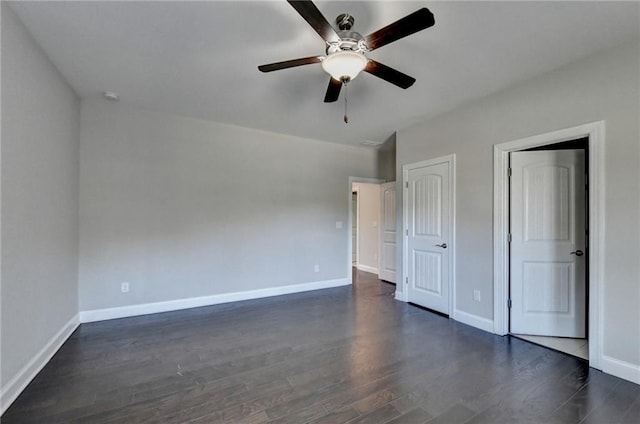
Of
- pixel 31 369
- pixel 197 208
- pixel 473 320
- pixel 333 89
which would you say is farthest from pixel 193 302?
pixel 473 320

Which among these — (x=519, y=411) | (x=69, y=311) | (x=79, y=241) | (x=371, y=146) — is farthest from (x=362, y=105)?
(x=69, y=311)

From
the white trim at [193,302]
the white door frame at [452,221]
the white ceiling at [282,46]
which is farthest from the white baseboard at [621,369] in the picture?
the white trim at [193,302]

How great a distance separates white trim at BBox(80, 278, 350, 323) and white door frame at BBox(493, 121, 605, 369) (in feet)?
9.03

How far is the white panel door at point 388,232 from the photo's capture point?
18.5 feet

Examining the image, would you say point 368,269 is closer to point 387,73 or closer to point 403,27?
point 387,73

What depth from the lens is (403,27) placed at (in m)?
1.66

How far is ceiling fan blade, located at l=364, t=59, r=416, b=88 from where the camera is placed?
2048 mm

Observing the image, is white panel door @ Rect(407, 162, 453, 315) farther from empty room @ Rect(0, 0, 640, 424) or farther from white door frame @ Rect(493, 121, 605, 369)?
white door frame @ Rect(493, 121, 605, 369)

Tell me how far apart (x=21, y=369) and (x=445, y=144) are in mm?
4652

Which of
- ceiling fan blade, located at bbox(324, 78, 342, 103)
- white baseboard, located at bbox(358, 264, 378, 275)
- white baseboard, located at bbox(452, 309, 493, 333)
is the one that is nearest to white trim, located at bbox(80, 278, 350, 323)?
white baseboard, located at bbox(358, 264, 378, 275)

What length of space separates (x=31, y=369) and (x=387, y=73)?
11.7ft

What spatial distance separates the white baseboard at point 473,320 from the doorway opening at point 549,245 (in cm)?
23

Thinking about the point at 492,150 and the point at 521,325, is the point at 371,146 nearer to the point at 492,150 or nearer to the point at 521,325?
the point at 492,150

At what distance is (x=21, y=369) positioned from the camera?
2148 millimetres
